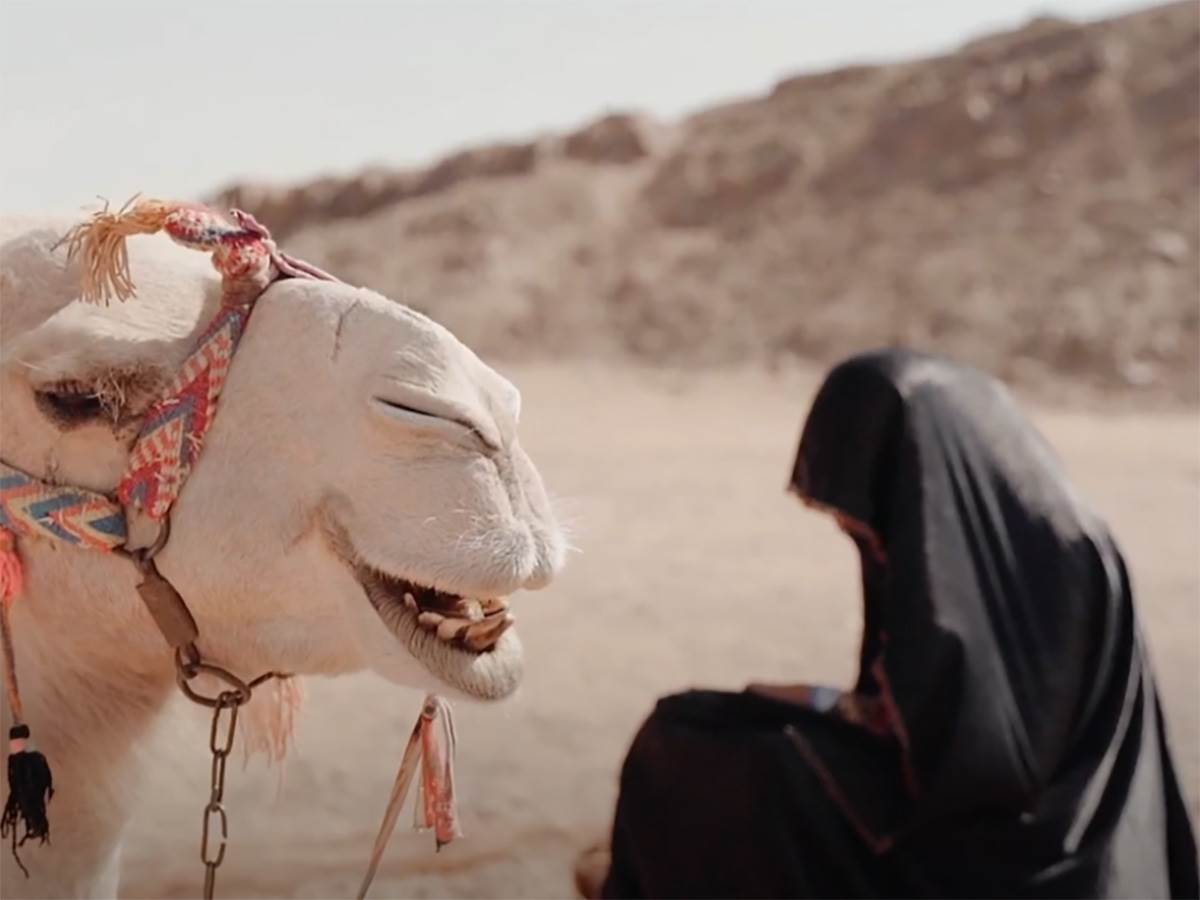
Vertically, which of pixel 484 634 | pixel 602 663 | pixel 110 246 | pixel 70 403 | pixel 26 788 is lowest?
pixel 602 663

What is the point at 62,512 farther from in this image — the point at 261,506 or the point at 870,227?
the point at 870,227

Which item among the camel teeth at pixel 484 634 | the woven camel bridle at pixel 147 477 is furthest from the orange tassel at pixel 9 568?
the camel teeth at pixel 484 634

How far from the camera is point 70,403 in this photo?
1.73m

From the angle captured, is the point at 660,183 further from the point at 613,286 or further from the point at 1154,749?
the point at 1154,749

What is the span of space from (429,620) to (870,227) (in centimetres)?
Result: 1571

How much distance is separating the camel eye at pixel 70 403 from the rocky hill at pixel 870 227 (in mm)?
11768

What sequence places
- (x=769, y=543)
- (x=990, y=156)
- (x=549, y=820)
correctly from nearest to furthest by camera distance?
(x=549, y=820)
(x=769, y=543)
(x=990, y=156)

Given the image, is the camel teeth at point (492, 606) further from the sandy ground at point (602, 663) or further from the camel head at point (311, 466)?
the sandy ground at point (602, 663)

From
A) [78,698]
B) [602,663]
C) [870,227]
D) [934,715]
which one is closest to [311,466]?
[78,698]

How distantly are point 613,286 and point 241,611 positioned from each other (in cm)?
1559

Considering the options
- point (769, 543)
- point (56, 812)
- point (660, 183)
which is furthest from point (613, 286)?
point (56, 812)

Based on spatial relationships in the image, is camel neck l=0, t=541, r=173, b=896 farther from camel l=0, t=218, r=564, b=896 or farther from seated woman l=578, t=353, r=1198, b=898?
seated woman l=578, t=353, r=1198, b=898

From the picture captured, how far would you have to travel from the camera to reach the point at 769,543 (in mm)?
7508

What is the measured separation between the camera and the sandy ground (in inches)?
136
